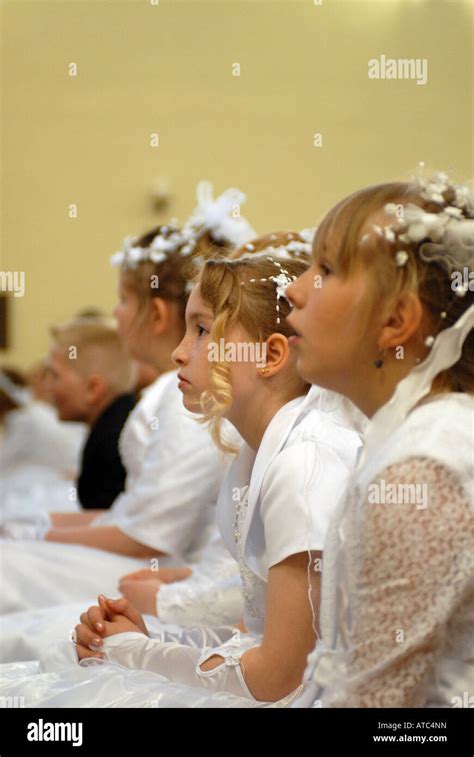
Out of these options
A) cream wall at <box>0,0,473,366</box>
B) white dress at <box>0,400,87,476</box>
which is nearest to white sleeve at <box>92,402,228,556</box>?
cream wall at <box>0,0,473,366</box>

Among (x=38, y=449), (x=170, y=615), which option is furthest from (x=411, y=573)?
(x=38, y=449)

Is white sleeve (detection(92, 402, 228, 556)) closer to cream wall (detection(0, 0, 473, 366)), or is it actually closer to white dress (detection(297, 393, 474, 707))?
cream wall (detection(0, 0, 473, 366))

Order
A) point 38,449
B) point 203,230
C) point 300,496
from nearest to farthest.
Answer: point 300,496 → point 203,230 → point 38,449

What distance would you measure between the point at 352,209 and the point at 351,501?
1.05 feet

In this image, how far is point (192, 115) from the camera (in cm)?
428

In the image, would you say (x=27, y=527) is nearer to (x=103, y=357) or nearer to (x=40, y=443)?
(x=103, y=357)

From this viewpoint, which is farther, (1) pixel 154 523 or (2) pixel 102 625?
(1) pixel 154 523

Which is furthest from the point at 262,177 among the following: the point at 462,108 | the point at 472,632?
the point at 472,632

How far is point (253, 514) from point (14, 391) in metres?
4.37

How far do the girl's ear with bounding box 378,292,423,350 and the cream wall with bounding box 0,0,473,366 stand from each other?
235 mm

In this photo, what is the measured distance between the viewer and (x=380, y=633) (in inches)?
43.1

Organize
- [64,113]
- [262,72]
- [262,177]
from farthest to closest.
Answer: [64,113] < [262,177] < [262,72]

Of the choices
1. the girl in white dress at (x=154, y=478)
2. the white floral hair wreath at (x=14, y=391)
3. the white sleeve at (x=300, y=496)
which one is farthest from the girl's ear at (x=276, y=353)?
the white floral hair wreath at (x=14, y=391)

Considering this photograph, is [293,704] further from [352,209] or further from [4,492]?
[4,492]
